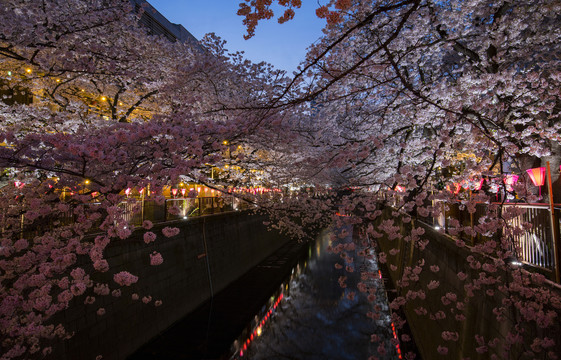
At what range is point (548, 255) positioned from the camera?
4887mm

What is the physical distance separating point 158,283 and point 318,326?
296 inches

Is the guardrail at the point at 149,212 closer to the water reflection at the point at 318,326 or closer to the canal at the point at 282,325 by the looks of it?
the canal at the point at 282,325

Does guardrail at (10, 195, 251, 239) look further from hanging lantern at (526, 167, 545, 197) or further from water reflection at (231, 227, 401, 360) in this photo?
hanging lantern at (526, 167, 545, 197)

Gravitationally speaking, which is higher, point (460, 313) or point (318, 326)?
point (460, 313)

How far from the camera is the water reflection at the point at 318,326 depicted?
12.4 metres

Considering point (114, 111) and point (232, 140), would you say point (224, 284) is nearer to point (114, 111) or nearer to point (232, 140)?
point (114, 111)

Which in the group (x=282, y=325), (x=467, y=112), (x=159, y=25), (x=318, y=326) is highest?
(x=159, y=25)

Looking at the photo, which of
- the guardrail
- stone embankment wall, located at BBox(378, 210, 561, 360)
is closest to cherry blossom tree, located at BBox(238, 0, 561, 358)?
stone embankment wall, located at BBox(378, 210, 561, 360)

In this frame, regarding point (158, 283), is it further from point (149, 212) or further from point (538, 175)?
point (538, 175)

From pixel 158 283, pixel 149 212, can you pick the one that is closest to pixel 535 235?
pixel 158 283

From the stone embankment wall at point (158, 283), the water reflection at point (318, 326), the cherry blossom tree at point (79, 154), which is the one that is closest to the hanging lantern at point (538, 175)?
the water reflection at point (318, 326)

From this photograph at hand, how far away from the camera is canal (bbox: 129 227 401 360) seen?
12.0 m

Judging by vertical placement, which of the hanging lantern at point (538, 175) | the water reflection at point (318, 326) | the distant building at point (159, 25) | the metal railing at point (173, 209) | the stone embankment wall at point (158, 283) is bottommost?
the water reflection at point (318, 326)

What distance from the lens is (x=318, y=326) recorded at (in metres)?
15.1
